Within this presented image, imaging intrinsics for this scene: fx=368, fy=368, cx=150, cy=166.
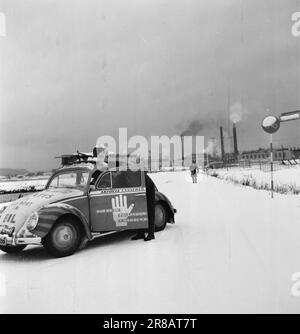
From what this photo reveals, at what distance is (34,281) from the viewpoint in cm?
493

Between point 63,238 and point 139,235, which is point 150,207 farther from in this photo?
point 63,238

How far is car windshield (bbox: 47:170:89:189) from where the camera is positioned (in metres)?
7.15

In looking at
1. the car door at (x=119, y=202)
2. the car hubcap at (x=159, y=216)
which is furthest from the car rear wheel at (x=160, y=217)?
the car door at (x=119, y=202)

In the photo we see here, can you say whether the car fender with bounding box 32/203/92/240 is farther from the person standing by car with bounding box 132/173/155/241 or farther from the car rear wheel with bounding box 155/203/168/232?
the car rear wheel with bounding box 155/203/168/232

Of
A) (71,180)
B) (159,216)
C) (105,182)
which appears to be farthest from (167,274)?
(159,216)

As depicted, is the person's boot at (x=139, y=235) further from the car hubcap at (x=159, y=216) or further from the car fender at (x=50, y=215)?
the car fender at (x=50, y=215)

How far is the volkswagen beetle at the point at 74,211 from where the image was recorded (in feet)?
19.6

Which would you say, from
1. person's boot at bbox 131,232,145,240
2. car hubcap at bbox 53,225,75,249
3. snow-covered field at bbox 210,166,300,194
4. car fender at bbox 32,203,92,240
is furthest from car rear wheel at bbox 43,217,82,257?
snow-covered field at bbox 210,166,300,194

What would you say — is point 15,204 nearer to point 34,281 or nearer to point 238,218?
point 34,281

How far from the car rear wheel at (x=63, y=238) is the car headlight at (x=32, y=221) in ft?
1.06

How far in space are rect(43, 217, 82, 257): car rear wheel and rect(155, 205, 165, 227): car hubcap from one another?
2506 millimetres

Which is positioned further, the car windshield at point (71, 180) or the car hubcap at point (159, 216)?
the car hubcap at point (159, 216)
